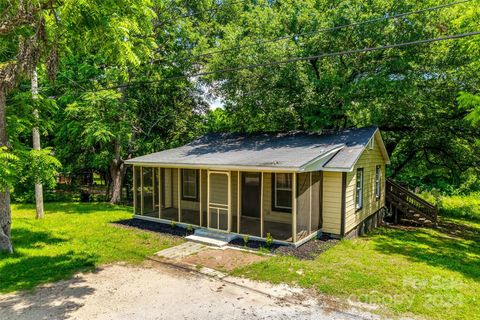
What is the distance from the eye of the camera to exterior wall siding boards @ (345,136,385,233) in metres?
10.1

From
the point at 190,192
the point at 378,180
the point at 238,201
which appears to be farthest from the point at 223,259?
the point at 378,180

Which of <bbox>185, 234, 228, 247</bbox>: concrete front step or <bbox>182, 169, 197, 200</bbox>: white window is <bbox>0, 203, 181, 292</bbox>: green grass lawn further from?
<bbox>182, 169, 197, 200</bbox>: white window

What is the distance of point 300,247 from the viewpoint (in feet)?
29.1

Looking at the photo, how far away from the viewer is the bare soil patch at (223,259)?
7723 millimetres

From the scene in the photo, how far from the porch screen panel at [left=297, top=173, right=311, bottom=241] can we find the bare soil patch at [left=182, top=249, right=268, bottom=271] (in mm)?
1533

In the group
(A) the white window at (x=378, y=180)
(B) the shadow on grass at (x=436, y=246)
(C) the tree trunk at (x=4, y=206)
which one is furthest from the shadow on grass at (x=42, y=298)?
(A) the white window at (x=378, y=180)

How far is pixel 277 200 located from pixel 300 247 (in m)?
2.55

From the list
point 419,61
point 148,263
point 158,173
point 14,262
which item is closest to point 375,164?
point 419,61

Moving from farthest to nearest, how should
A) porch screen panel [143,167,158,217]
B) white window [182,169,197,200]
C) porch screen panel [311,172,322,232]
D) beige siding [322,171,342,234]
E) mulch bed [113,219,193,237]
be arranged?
white window [182,169,197,200], porch screen panel [143,167,158,217], mulch bed [113,219,193,237], beige siding [322,171,342,234], porch screen panel [311,172,322,232]

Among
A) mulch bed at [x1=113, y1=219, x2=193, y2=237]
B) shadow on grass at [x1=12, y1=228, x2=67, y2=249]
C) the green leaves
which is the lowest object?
mulch bed at [x1=113, y1=219, x2=193, y2=237]

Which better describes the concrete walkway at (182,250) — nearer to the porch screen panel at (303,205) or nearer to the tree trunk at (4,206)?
the porch screen panel at (303,205)

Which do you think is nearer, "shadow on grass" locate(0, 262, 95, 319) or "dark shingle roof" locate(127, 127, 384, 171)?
"shadow on grass" locate(0, 262, 95, 319)

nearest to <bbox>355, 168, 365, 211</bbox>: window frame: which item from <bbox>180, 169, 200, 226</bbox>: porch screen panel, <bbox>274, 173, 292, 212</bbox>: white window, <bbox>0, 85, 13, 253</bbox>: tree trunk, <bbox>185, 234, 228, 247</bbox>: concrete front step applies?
<bbox>274, 173, 292, 212</bbox>: white window

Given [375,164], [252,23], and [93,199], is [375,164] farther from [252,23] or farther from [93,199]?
[93,199]
